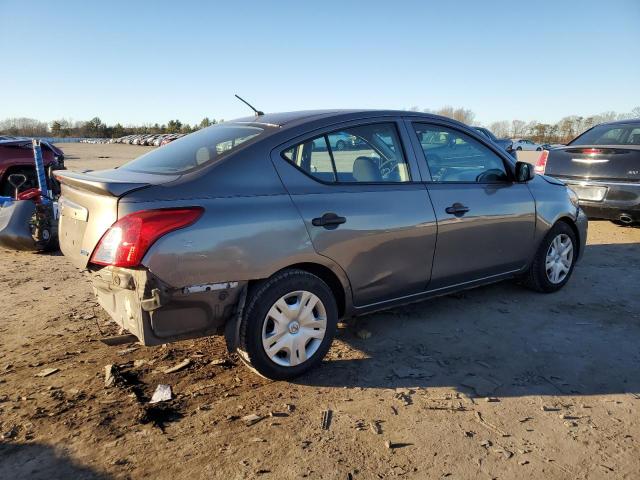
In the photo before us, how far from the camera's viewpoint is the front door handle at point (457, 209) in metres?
3.80

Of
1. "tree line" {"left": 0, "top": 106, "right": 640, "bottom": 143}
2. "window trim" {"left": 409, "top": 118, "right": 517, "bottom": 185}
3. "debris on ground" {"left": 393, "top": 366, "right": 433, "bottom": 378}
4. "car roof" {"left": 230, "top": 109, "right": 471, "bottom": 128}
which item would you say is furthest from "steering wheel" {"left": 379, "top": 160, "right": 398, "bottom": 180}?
"tree line" {"left": 0, "top": 106, "right": 640, "bottom": 143}

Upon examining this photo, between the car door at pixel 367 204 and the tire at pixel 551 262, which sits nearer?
the car door at pixel 367 204

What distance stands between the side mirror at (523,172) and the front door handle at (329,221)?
200 cm

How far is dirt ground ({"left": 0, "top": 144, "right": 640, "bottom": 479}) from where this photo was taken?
237 centimetres

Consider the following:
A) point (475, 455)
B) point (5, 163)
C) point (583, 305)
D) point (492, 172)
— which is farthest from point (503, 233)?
point (5, 163)

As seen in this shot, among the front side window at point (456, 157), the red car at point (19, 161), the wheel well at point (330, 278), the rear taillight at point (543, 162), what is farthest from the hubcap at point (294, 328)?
the red car at point (19, 161)

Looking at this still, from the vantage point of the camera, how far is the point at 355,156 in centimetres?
353

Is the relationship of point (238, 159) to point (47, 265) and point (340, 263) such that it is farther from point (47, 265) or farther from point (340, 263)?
point (47, 265)

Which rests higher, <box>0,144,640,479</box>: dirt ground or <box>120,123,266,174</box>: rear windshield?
<box>120,123,266,174</box>: rear windshield

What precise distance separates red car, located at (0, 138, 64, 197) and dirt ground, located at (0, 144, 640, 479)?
22.2ft

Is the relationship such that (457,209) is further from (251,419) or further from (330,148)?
(251,419)

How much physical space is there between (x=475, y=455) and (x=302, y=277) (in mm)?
1361

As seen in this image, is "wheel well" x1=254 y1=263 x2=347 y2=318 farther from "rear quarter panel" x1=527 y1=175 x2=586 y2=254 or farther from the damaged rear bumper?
"rear quarter panel" x1=527 y1=175 x2=586 y2=254

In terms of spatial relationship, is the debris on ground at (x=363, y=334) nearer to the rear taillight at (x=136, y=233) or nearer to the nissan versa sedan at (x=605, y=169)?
the rear taillight at (x=136, y=233)
